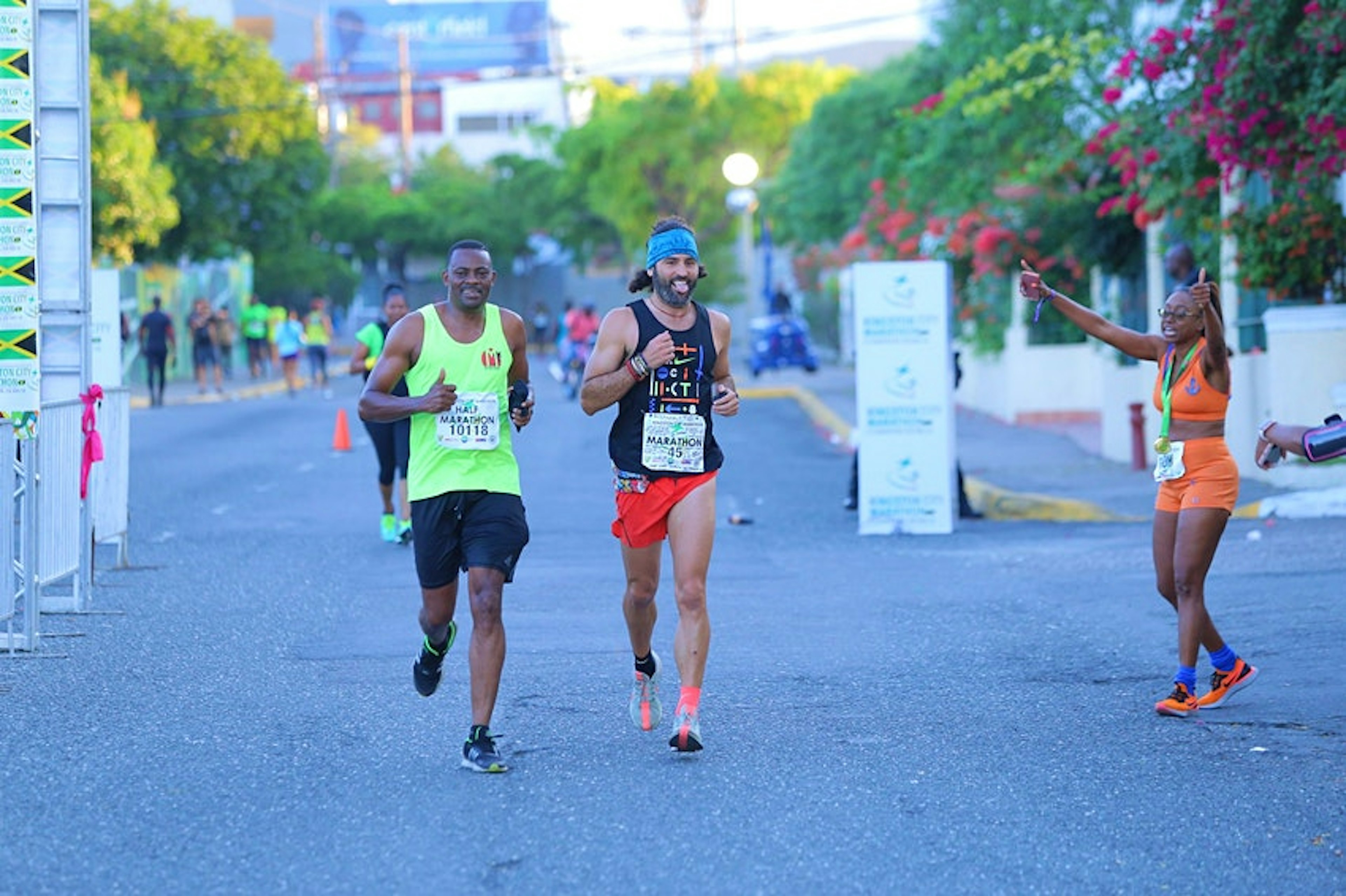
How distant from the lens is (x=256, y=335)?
164 feet

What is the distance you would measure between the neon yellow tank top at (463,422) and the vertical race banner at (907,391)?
8889 mm

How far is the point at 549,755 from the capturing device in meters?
7.89

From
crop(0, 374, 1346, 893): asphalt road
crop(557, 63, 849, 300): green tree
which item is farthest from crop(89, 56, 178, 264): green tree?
crop(0, 374, 1346, 893): asphalt road

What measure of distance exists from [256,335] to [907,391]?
115 feet

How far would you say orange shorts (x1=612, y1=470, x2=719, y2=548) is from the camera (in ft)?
26.3

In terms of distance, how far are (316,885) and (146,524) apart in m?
12.0

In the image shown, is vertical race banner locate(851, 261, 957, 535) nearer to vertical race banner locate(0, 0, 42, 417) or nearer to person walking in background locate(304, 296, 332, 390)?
vertical race banner locate(0, 0, 42, 417)

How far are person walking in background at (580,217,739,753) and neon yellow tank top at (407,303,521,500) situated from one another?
330 millimetres

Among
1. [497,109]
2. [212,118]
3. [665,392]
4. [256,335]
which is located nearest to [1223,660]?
[665,392]

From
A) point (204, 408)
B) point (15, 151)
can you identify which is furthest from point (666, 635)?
point (204, 408)

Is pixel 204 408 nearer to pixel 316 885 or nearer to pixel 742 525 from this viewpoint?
pixel 742 525

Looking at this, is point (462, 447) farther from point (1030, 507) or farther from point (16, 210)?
point (1030, 507)

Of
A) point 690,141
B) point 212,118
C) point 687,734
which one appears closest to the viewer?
point 687,734

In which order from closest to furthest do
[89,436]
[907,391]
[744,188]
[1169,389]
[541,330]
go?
1. [1169,389]
2. [89,436]
3. [907,391]
4. [744,188]
5. [541,330]
